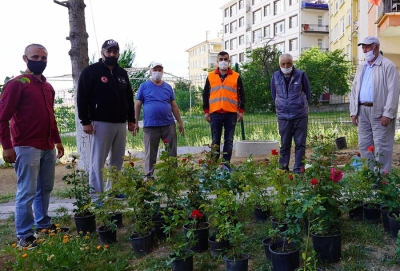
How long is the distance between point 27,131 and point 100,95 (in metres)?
1.14

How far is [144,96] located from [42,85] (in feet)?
6.27

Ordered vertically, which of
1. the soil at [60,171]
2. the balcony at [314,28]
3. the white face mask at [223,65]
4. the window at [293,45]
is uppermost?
the balcony at [314,28]

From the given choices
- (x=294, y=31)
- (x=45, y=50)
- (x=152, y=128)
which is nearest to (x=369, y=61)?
(x=152, y=128)

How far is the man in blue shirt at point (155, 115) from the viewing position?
5.26 meters

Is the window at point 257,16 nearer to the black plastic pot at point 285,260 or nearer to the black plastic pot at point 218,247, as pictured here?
the black plastic pot at point 218,247

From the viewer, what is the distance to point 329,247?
8.88 ft

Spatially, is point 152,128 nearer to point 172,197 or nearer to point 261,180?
point 172,197

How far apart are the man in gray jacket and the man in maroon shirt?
3156 millimetres

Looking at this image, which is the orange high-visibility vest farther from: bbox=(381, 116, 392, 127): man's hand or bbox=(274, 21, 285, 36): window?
bbox=(274, 21, 285, 36): window

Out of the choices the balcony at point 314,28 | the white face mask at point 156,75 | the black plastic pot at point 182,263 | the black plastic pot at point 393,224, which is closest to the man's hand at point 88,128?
the white face mask at point 156,75

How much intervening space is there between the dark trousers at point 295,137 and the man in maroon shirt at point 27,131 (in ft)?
10.4

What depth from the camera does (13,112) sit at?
330 centimetres

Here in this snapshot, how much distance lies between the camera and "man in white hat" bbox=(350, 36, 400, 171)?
178 inches

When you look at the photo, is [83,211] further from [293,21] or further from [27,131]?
[293,21]
